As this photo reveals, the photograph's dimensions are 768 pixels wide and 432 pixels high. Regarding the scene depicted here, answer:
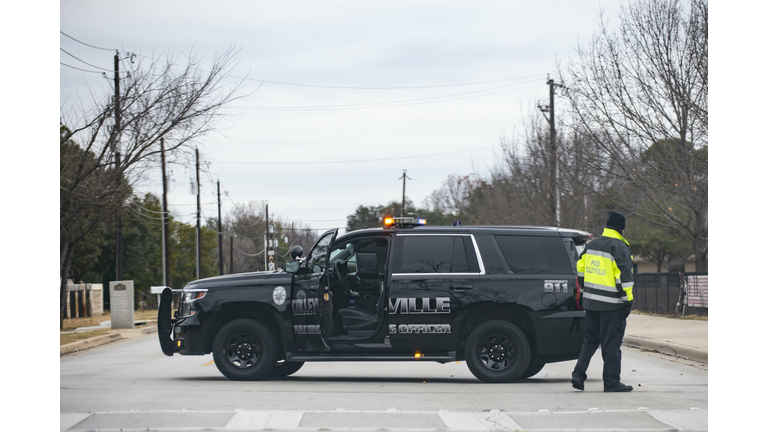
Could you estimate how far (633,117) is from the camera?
64.8 feet

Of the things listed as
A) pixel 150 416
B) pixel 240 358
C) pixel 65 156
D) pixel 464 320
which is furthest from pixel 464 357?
pixel 65 156

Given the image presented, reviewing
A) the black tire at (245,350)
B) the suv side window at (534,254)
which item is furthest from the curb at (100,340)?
the suv side window at (534,254)

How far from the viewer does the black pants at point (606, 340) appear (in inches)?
346

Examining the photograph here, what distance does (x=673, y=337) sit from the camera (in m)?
16.3

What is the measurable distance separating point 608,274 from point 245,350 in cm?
475

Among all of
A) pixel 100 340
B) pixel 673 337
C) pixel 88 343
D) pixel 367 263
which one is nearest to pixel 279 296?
pixel 367 263

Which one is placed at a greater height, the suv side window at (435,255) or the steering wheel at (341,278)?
the suv side window at (435,255)

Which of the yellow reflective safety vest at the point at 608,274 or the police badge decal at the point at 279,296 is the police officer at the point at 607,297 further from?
the police badge decal at the point at 279,296

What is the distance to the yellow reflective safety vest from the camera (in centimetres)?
868

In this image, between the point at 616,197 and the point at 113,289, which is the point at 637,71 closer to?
the point at 616,197

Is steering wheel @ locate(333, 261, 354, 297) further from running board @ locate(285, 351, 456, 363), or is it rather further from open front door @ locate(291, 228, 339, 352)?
running board @ locate(285, 351, 456, 363)

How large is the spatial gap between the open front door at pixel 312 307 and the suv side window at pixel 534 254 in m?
2.33

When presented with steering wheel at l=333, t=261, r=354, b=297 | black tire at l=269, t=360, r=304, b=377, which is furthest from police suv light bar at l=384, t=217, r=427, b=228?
black tire at l=269, t=360, r=304, b=377

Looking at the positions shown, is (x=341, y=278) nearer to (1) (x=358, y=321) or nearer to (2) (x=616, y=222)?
(1) (x=358, y=321)
